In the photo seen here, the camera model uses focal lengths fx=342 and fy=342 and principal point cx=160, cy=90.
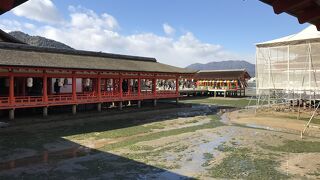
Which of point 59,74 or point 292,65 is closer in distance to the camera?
point 59,74

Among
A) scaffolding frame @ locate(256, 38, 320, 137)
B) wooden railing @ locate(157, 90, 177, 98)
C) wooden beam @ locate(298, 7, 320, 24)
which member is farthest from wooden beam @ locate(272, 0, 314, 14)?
wooden railing @ locate(157, 90, 177, 98)

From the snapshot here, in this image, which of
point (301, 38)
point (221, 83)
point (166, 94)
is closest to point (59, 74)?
point (166, 94)

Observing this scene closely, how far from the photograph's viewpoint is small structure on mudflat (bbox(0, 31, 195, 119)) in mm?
23266

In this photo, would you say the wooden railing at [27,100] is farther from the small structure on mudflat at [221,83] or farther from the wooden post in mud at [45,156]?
the small structure on mudflat at [221,83]

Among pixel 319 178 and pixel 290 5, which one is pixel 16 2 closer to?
pixel 290 5

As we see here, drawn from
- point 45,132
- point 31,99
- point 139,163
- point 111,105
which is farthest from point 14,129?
point 111,105

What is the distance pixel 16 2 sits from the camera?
5305 mm

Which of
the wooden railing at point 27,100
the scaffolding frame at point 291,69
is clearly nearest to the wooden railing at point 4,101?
the wooden railing at point 27,100

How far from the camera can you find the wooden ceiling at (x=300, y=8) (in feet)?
22.1

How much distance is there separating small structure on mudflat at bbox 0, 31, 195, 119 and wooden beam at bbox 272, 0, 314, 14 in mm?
18841

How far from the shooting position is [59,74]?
26156mm

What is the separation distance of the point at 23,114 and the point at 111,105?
1053cm

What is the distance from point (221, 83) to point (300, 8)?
179ft

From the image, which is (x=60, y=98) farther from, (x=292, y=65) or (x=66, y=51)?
(x=292, y=65)
